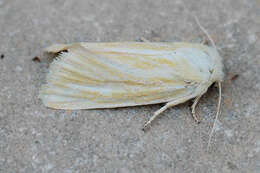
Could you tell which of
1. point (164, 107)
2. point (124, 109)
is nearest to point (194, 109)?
point (164, 107)

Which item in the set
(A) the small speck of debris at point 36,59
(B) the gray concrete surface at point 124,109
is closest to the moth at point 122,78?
(B) the gray concrete surface at point 124,109

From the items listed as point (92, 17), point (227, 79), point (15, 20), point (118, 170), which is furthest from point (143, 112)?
point (15, 20)

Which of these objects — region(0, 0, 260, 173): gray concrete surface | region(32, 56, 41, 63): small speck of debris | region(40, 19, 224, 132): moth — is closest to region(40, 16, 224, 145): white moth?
region(40, 19, 224, 132): moth

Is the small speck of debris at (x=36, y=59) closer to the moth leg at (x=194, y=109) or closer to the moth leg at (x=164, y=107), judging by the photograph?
the moth leg at (x=164, y=107)

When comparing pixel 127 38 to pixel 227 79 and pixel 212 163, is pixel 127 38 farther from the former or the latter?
pixel 212 163

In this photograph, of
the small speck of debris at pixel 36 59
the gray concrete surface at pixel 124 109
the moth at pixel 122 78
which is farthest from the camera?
the small speck of debris at pixel 36 59

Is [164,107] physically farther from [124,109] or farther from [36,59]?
[36,59]

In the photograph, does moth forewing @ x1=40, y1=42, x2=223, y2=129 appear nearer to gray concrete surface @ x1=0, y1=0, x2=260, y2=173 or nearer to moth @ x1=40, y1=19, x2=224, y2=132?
moth @ x1=40, y1=19, x2=224, y2=132
